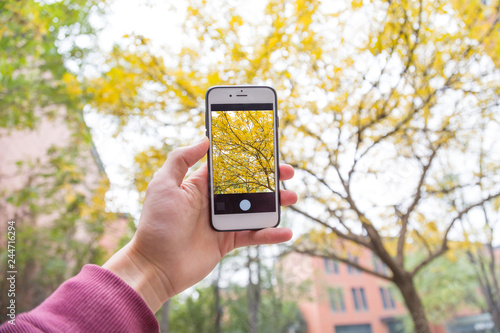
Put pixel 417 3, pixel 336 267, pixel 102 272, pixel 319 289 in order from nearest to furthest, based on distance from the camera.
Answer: pixel 102 272 → pixel 417 3 → pixel 319 289 → pixel 336 267

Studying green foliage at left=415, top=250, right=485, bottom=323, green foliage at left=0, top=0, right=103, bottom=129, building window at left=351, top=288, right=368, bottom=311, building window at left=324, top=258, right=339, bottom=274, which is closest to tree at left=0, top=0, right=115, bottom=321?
green foliage at left=0, top=0, right=103, bottom=129

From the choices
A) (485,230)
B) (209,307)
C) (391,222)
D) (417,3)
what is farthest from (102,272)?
(209,307)

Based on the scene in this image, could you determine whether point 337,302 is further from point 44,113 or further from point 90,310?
point 90,310

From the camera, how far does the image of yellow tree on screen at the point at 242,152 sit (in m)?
1.80

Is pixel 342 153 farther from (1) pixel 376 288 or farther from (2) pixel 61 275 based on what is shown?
(1) pixel 376 288

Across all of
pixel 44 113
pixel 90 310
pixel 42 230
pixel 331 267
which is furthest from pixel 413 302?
pixel 331 267

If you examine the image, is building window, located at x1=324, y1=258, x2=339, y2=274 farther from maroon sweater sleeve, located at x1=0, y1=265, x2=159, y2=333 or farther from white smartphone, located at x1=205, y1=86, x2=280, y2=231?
maroon sweater sleeve, located at x1=0, y1=265, x2=159, y2=333

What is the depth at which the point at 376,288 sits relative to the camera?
2575 cm

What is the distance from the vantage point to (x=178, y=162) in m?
1.51

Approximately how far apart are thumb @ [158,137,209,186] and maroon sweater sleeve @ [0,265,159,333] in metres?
0.50

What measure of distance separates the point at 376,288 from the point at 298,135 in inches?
1002

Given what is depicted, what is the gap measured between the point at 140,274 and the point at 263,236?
645mm

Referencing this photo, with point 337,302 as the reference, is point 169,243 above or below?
above

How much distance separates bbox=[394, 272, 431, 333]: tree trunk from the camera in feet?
13.5
